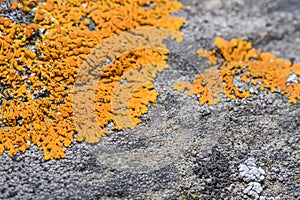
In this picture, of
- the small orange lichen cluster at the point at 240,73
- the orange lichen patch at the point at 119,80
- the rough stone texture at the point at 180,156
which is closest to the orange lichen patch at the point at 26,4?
the orange lichen patch at the point at 119,80

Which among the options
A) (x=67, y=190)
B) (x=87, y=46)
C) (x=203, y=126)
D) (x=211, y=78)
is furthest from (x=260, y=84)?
(x=67, y=190)

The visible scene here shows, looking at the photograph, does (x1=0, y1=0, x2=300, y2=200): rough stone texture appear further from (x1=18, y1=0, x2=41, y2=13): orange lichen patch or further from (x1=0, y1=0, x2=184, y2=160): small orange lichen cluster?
(x1=18, y1=0, x2=41, y2=13): orange lichen patch

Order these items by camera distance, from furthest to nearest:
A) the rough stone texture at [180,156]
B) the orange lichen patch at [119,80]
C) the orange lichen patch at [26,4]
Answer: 1. the orange lichen patch at [26,4]
2. the orange lichen patch at [119,80]
3. the rough stone texture at [180,156]

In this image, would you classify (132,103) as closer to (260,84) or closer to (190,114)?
(190,114)

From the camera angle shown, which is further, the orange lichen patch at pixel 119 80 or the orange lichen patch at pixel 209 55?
the orange lichen patch at pixel 209 55

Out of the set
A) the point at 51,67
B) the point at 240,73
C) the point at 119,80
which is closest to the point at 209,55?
the point at 240,73

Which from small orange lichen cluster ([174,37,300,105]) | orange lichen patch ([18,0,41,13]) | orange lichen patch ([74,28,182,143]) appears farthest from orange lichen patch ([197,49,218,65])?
orange lichen patch ([18,0,41,13])

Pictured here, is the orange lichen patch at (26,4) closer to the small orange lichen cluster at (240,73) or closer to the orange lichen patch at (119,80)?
the orange lichen patch at (119,80)
